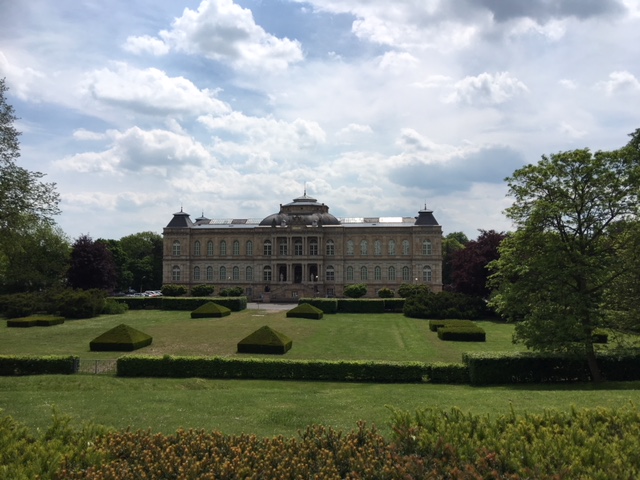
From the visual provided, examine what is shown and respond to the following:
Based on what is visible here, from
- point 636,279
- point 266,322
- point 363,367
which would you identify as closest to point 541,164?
point 636,279

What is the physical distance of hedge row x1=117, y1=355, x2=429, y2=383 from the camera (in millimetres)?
23984

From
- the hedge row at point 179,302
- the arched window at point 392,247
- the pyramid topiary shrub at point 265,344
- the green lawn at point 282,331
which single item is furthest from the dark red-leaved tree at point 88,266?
the arched window at point 392,247

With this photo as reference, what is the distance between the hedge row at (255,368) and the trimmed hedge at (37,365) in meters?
2.50

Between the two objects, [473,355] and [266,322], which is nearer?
[473,355]

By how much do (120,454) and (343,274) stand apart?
242 ft

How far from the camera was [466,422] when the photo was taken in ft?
33.2

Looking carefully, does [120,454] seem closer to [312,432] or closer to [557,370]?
[312,432]

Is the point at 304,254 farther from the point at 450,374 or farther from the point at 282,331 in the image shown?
the point at 450,374

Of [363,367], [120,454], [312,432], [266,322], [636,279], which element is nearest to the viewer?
[120,454]

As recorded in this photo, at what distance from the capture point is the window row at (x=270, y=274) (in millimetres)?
81375

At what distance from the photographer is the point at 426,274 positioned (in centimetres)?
8062

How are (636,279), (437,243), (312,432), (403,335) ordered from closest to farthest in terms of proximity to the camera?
(312,432) → (636,279) → (403,335) → (437,243)

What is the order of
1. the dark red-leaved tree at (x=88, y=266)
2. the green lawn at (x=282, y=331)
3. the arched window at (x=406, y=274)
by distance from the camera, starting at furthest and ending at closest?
the arched window at (x=406, y=274) < the dark red-leaved tree at (x=88, y=266) < the green lawn at (x=282, y=331)

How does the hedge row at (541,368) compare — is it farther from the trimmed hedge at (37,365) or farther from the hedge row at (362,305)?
the hedge row at (362,305)
